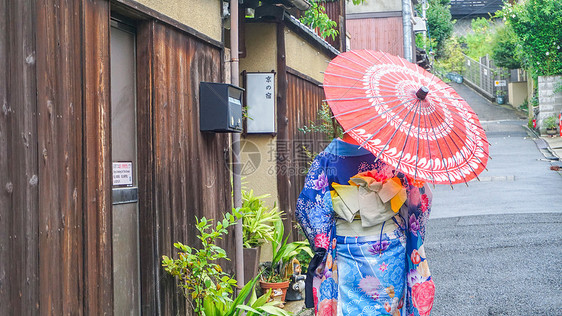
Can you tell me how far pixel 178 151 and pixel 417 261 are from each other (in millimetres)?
2223

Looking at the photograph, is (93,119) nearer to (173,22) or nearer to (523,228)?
(173,22)

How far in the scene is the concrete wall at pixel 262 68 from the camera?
884cm

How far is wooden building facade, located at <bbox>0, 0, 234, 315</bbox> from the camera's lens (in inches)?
124

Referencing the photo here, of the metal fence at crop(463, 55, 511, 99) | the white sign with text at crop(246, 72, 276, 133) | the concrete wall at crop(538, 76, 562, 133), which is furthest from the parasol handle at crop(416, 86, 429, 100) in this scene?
the metal fence at crop(463, 55, 511, 99)

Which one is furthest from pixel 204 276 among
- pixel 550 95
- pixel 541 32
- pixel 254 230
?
pixel 541 32

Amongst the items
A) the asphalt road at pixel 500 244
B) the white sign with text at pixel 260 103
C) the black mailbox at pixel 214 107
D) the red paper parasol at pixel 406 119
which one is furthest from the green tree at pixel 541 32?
the red paper parasol at pixel 406 119

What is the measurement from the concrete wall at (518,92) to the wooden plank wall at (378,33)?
19.2 metres

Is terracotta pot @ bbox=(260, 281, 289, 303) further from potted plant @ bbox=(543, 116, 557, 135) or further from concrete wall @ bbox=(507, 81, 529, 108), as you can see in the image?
concrete wall @ bbox=(507, 81, 529, 108)

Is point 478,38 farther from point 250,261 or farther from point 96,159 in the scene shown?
point 96,159

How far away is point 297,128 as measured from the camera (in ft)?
32.5

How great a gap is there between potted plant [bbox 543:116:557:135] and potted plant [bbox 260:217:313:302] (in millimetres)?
21936

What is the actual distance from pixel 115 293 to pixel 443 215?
406 inches

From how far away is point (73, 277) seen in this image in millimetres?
3650

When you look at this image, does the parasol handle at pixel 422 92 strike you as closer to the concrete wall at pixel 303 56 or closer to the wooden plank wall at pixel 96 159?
the wooden plank wall at pixel 96 159
